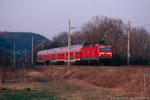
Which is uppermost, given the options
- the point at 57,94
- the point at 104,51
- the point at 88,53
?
Result: the point at 104,51

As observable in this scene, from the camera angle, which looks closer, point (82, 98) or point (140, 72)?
point (82, 98)

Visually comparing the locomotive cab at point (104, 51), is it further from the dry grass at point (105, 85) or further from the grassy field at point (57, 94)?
the grassy field at point (57, 94)

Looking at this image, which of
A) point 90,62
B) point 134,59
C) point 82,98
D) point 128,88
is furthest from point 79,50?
point 82,98

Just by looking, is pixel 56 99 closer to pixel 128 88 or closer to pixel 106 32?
pixel 128 88

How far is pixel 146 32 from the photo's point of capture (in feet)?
210

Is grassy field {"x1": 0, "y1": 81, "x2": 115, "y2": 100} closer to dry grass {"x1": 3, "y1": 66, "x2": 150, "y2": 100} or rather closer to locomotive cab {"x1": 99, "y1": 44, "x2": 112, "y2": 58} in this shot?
dry grass {"x1": 3, "y1": 66, "x2": 150, "y2": 100}

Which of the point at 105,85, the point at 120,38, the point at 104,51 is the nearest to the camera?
the point at 105,85

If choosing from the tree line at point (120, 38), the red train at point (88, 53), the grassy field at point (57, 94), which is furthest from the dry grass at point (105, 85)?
the tree line at point (120, 38)

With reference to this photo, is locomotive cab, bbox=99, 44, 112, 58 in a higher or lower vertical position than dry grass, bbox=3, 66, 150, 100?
higher

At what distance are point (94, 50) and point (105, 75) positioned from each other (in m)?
13.6

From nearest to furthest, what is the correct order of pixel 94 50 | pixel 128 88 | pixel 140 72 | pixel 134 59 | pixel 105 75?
pixel 128 88 → pixel 140 72 → pixel 105 75 → pixel 94 50 → pixel 134 59

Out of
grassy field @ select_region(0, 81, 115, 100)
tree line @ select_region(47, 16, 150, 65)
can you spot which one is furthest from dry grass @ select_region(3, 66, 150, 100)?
tree line @ select_region(47, 16, 150, 65)

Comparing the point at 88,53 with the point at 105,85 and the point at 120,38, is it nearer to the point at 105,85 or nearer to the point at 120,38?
the point at 105,85

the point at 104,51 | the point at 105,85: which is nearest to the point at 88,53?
the point at 104,51
